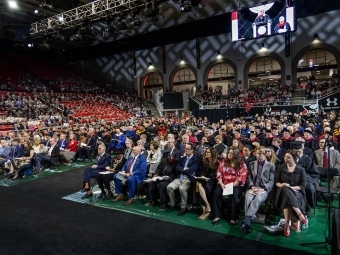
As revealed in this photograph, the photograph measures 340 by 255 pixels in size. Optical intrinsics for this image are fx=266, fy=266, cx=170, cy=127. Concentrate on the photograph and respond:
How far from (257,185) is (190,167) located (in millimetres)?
1265

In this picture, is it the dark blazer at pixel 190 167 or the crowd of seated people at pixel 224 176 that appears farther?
the dark blazer at pixel 190 167

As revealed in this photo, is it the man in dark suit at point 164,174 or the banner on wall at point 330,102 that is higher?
the banner on wall at point 330,102

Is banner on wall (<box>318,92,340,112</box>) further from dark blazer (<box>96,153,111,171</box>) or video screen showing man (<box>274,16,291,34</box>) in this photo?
dark blazer (<box>96,153,111,171</box>)

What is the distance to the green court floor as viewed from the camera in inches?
144

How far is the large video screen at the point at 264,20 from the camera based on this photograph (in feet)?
56.5

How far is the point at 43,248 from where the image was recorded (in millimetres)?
3791

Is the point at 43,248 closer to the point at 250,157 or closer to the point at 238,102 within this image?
the point at 250,157

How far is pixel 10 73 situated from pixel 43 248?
2402 centimetres

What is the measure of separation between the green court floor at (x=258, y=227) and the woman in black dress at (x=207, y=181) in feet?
0.77

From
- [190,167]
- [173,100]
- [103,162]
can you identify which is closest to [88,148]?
[103,162]

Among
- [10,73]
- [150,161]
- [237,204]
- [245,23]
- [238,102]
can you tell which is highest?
[245,23]

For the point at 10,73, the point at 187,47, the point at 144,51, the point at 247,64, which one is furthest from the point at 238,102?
the point at 10,73

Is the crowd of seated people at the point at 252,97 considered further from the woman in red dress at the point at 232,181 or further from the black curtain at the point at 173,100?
the woman in red dress at the point at 232,181

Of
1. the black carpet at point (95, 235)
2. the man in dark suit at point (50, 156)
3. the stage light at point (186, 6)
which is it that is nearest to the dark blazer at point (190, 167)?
the black carpet at point (95, 235)
